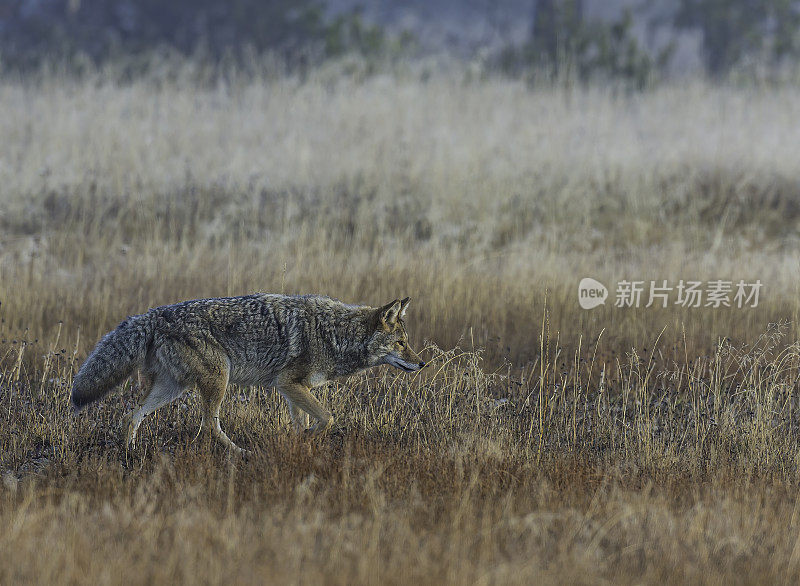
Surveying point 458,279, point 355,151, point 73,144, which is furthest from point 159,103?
point 458,279

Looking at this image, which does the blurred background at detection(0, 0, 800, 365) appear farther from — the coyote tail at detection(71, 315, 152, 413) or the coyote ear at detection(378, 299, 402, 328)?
the coyote tail at detection(71, 315, 152, 413)

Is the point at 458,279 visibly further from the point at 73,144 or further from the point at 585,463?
the point at 73,144

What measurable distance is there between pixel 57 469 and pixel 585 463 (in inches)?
122

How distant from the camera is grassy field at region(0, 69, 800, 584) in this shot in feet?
15.4

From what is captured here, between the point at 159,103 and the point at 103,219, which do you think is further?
the point at 159,103

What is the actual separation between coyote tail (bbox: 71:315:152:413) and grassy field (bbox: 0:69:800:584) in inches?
13.6

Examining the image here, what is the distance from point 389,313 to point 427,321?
2.51 metres

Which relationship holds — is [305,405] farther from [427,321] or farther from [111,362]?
[427,321]

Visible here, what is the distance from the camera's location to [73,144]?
16250 mm

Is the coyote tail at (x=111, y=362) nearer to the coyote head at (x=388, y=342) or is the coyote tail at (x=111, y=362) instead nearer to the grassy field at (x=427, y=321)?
the grassy field at (x=427, y=321)

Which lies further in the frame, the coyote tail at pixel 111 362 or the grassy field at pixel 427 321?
the coyote tail at pixel 111 362

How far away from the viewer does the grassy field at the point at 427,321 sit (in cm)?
468

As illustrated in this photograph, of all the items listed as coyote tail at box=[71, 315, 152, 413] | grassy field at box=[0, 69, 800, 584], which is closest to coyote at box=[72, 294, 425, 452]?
coyote tail at box=[71, 315, 152, 413]

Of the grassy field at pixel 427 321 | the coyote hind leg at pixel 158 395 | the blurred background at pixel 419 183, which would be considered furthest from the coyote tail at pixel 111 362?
the blurred background at pixel 419 183
